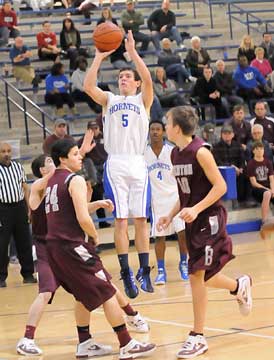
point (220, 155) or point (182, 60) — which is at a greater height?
point (182, 60)

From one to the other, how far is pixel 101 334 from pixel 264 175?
8.31m

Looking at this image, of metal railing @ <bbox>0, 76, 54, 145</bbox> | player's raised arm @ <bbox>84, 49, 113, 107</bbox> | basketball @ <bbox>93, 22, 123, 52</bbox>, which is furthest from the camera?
metal railing @ <bbox>0, 76, 54, 145</bbox>

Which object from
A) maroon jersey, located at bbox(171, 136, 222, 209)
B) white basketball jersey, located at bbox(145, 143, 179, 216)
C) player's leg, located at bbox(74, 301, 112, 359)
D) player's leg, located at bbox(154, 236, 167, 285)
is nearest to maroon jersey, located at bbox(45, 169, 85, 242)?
player's leg, located at bbox(74, 301, 112, 359)

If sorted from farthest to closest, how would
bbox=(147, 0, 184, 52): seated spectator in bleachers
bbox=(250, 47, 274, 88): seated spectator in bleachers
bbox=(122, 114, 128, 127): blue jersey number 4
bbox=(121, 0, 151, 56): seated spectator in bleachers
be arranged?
bbox=(147, 0, 184, 52): seated spectator in bleachers < bbox=(121, 0, 151, 56): seated spectator in bleachers < bbox=(250, 47, 274, 88): seated spectator in bleachers < bbox=(122, 114, 128, 127): blue jersey number 4

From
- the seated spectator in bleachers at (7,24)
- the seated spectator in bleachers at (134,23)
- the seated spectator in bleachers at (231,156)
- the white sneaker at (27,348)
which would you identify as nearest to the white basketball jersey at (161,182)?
the white sneaker at (27,348)

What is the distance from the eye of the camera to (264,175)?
53.0ft

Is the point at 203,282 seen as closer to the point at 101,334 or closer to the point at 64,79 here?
the point at 101,334

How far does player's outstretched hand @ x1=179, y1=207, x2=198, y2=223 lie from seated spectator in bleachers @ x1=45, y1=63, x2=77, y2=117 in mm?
10814

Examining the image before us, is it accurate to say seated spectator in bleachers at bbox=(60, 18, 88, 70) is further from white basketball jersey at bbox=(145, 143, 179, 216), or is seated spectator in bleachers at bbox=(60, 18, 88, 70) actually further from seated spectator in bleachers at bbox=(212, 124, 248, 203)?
white basketball jersey at bbox=(145, 143, 179, 216)

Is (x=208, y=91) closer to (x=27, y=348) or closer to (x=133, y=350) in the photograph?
(x=27, y=348)

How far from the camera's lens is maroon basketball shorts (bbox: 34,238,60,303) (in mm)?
8211

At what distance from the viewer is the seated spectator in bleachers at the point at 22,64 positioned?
17969mm

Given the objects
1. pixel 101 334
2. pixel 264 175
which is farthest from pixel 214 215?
pixel 264 175

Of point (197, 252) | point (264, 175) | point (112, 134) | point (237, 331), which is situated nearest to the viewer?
point (197, 252)
